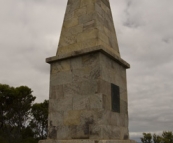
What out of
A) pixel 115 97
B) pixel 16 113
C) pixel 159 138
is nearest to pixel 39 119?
pixel 16 113

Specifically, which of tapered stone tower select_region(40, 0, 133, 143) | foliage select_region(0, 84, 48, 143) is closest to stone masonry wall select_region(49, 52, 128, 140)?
tapered stone tower select_region(40, 0, 133, 143)

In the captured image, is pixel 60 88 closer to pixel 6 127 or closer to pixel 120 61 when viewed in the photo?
pixel 120 61

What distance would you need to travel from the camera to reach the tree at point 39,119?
25538 millimetres

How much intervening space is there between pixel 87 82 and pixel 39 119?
2268 centimetres

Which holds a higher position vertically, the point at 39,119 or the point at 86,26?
the point at 86,26

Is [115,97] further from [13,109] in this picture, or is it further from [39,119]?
[39,119]

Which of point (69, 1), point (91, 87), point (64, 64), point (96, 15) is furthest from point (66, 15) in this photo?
point (91, 87)

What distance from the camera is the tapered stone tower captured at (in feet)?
16.6

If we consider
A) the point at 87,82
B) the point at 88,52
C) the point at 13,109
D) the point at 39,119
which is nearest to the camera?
the point at 87,82

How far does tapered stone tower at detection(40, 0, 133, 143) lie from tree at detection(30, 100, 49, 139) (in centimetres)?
2078

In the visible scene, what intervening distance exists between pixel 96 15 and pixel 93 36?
0.66 meters

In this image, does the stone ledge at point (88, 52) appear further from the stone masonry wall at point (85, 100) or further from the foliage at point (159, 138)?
the foliage at point (159, 138)

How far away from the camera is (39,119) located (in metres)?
26.5

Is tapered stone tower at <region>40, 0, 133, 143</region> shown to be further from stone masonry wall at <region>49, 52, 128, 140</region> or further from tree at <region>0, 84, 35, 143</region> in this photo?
tree at <region>0, 84, 35, 143</region>
